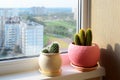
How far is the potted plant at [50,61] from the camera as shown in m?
1.16

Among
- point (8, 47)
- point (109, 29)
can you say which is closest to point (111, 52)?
point (109, 29)

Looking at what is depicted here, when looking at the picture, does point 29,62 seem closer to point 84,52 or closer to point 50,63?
point 50,63

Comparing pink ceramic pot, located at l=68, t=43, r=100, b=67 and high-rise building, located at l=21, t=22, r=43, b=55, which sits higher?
high-rise building, located at l=21, t=22, r=43, b=55

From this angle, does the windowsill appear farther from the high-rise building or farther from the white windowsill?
the high-rise building

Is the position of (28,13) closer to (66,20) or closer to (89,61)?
(66,20)

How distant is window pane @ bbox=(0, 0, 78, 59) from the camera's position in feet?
3.95

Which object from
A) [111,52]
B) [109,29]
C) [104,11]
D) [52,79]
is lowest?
[52,79]

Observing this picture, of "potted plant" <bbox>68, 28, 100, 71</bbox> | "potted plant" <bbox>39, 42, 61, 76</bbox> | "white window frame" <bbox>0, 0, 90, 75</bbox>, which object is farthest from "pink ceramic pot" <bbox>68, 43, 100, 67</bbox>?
"white window frame" <bbox>0, 0, 90, 75</bbox>

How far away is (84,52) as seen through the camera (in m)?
1.22

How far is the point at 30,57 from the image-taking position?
1289mm

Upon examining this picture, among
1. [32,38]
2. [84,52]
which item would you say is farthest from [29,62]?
[84,52]

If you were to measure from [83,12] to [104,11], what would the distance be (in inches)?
6.6

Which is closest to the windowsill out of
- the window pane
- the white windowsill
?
the white windowsill

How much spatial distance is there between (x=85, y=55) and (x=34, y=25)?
343 millimetres
